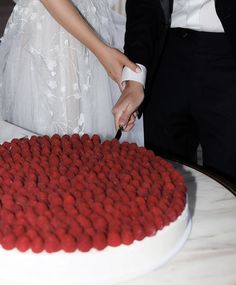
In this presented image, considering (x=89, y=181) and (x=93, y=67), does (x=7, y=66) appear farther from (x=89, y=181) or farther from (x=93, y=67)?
(x=89, y=181)

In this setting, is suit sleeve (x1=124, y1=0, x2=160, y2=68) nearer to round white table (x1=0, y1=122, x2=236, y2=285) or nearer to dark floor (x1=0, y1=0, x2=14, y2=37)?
round white table (x1=0, y1=122, x2=236, y2=285)

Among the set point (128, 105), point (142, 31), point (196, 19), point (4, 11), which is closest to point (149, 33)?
point (142, 31)

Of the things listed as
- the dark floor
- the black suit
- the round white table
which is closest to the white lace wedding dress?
the black suit

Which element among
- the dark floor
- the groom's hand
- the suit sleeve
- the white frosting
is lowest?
the dark floor

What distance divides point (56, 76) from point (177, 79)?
35 centimetres

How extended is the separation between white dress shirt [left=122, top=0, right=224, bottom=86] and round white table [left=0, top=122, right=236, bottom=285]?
0.95ft

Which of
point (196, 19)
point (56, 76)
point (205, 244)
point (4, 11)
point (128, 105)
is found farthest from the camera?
point (4, 11)

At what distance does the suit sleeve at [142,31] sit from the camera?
141 centimetres

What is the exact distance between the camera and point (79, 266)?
2.61 feet

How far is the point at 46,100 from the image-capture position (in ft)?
5.23

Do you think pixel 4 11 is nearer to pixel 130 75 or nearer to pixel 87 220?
pixel 130 75

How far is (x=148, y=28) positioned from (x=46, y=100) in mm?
363

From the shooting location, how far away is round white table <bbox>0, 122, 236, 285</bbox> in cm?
83

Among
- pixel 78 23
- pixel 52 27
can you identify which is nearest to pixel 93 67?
pixel 52 27
